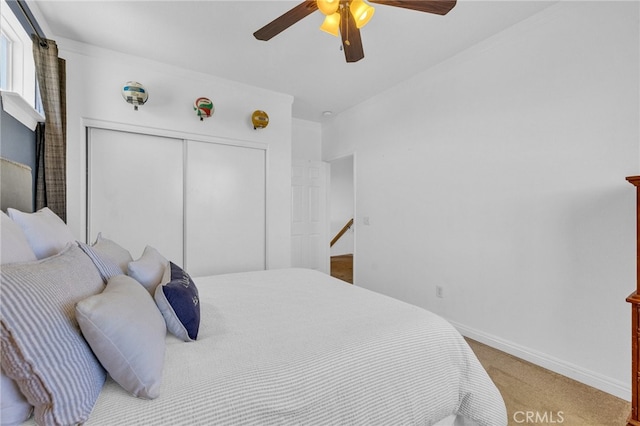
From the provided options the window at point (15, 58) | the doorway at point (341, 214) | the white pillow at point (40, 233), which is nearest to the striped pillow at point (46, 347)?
the white pillow at point (40, 233)

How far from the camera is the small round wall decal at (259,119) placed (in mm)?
3266

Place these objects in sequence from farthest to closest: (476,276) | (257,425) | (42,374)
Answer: (476,276)
(257,425)
(42,374)

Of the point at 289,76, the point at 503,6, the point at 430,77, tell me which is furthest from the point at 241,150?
the point at 503,6

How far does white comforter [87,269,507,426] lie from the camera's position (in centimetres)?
81

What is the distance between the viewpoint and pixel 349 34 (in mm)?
1689

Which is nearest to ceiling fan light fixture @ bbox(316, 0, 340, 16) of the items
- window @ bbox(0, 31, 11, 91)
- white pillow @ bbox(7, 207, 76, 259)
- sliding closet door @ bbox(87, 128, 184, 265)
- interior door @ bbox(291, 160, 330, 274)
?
white pillow @ bbox(7, 207, 76, 259)

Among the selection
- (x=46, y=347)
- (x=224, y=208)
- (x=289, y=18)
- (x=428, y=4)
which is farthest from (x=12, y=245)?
(x=224, y=208)

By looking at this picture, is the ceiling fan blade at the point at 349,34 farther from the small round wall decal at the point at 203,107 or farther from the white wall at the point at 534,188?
the small round wall decal at the point at 203,107

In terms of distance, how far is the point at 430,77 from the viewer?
296cm

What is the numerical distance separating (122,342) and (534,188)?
265 cm

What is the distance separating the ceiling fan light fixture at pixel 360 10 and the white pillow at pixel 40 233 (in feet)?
6.05

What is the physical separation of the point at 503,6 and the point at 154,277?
2843 millimetres

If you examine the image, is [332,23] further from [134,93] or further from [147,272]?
[134,93]

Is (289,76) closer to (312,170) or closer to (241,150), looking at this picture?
(241,150)
